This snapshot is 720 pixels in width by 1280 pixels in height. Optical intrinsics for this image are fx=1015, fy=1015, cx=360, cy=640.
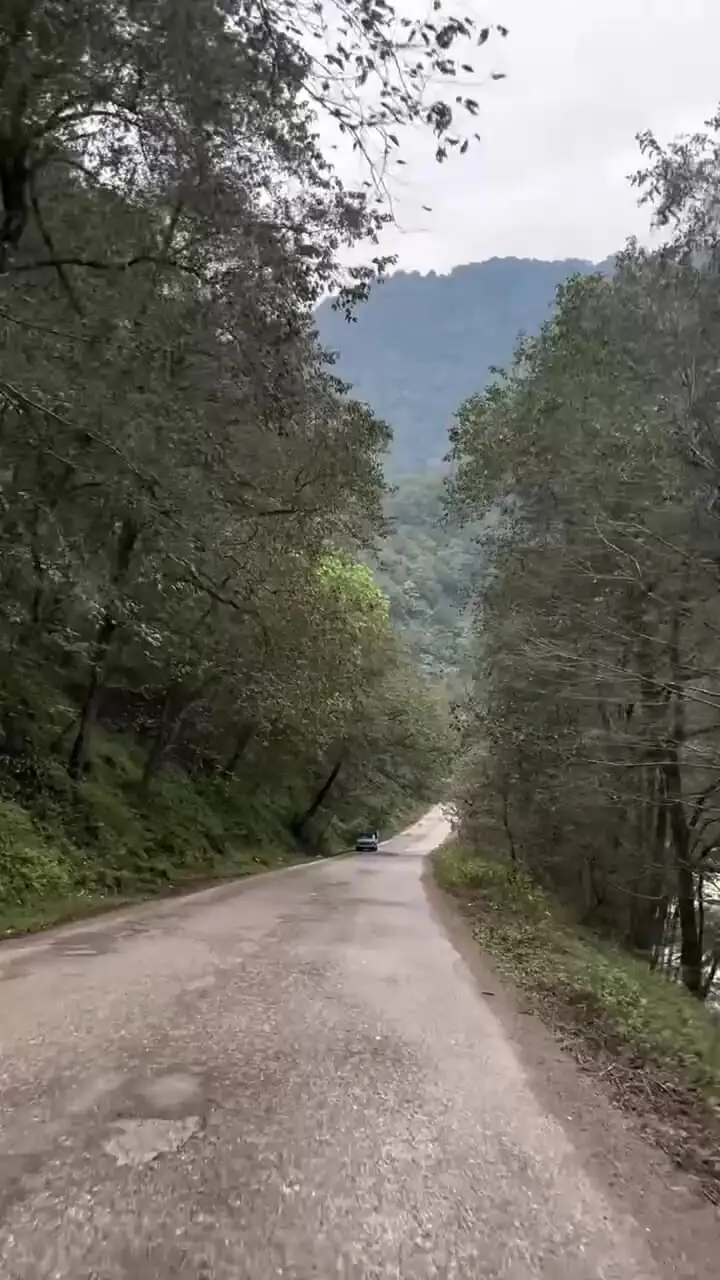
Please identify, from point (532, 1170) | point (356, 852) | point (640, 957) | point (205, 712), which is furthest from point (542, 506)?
point (356, 852)

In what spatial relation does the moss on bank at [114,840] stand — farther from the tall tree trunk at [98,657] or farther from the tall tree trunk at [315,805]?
the tall tree trunk at [315,805]

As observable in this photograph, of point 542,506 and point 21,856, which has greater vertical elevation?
point 542,506

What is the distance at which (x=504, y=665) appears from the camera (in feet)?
54.4

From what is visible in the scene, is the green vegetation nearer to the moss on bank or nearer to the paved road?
the moss on bank

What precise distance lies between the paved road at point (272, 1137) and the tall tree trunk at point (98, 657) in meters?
5.51

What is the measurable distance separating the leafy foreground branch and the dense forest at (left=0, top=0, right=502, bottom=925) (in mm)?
5372

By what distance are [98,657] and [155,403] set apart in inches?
341

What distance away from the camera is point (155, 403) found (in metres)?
10.9

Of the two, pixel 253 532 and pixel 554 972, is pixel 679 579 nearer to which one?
pixel 554 972

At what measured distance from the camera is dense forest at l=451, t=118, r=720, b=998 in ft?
35.8

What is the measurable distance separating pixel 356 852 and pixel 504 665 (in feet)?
99.4

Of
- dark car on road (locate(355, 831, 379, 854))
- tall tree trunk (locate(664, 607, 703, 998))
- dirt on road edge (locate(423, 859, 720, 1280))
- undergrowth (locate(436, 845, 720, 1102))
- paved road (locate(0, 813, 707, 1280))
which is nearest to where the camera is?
paved road (locate(0, 813, 707, 1280))

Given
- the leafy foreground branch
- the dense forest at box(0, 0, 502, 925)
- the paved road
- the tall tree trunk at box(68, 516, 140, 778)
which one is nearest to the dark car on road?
the dense forest at box(0, 0, 502, 925)

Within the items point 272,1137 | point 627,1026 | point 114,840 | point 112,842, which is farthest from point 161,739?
point 272,1137
